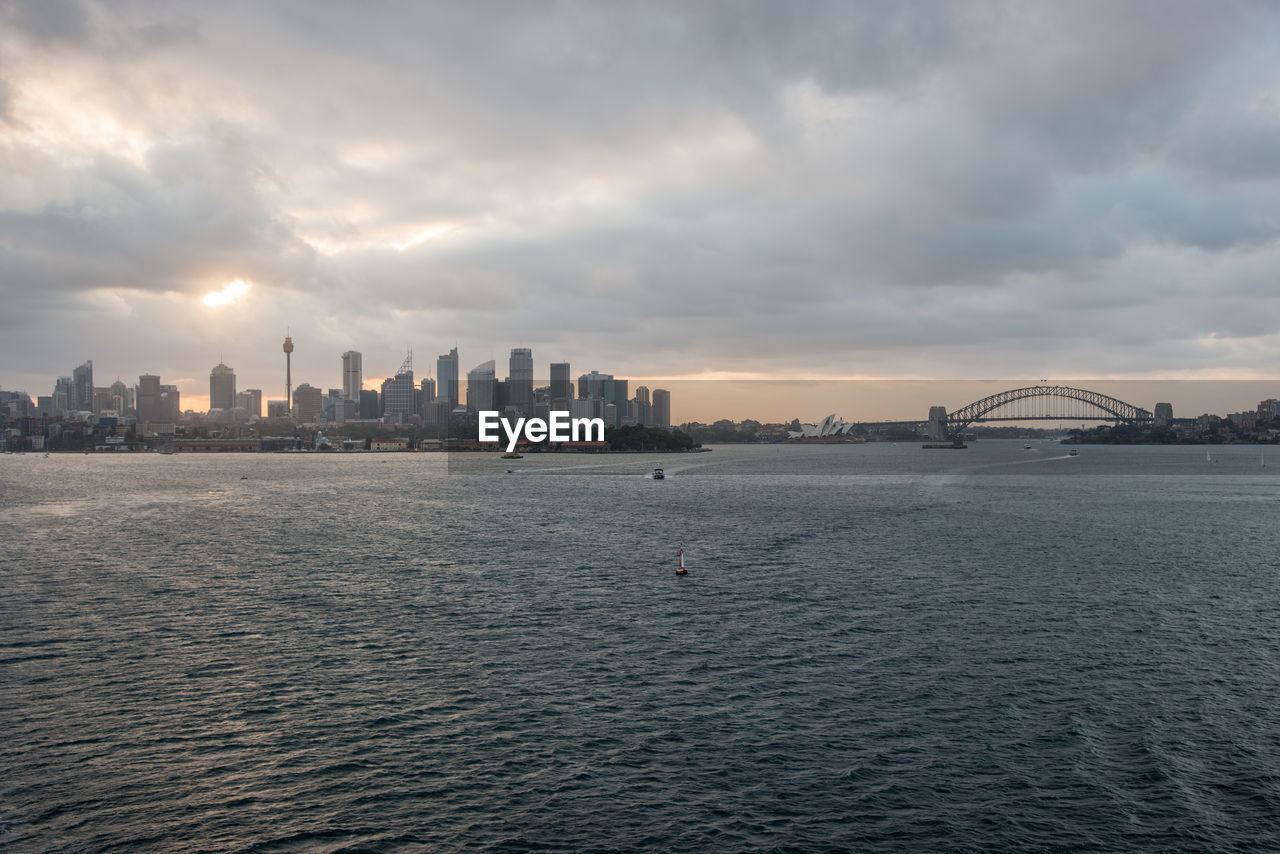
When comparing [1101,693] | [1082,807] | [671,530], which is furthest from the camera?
[671,530]

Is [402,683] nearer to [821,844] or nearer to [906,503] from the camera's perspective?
[821,844]

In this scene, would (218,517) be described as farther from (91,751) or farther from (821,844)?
(821,844)

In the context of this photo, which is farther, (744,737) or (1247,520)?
(1247,520)

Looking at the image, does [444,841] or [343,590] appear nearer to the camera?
[444,841]

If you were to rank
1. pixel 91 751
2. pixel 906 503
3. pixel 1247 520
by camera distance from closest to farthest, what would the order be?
pixel 91 751 < pixel 1247 520 < pixel 906 503

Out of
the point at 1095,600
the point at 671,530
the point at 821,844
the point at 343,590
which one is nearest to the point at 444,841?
the point at 821,844

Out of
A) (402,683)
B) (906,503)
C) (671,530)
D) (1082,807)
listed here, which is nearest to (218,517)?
(671,530)
